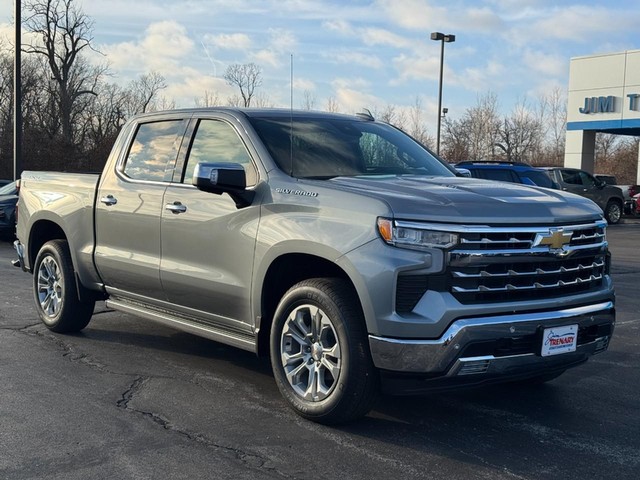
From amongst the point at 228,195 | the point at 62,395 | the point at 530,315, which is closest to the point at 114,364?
the point at 62,395

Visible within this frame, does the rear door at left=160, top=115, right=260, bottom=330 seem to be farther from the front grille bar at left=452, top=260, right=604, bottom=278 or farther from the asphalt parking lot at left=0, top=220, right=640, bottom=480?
the front grille bar at left=452, top=260, right=604, bottom=278

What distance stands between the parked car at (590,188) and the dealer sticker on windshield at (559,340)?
18.1 meters

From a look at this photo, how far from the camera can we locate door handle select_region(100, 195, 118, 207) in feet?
20.4

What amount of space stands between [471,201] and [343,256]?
31.1 inches

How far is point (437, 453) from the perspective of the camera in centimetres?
416

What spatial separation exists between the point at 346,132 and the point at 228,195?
1121 millimetres

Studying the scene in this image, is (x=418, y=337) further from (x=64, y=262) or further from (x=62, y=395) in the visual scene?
(x=64, y=262)

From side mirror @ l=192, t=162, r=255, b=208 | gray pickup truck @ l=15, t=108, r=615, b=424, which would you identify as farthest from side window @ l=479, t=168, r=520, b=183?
side mirror @ l=192, t=162, r=255, b=208

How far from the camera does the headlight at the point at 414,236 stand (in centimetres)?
409

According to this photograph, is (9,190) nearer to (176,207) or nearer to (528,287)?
(176,207)

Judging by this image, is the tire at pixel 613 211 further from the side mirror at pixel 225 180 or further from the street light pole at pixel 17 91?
the side mirror at pixel 225 180

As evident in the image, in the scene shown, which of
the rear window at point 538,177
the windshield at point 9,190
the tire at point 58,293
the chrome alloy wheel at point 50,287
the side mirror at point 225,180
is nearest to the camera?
the side mirror at point 225,180

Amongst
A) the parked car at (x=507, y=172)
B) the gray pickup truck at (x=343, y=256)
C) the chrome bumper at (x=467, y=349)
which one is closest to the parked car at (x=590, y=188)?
the parked car at (x=507, y=172)

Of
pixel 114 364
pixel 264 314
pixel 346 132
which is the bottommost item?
pixel 114 364
